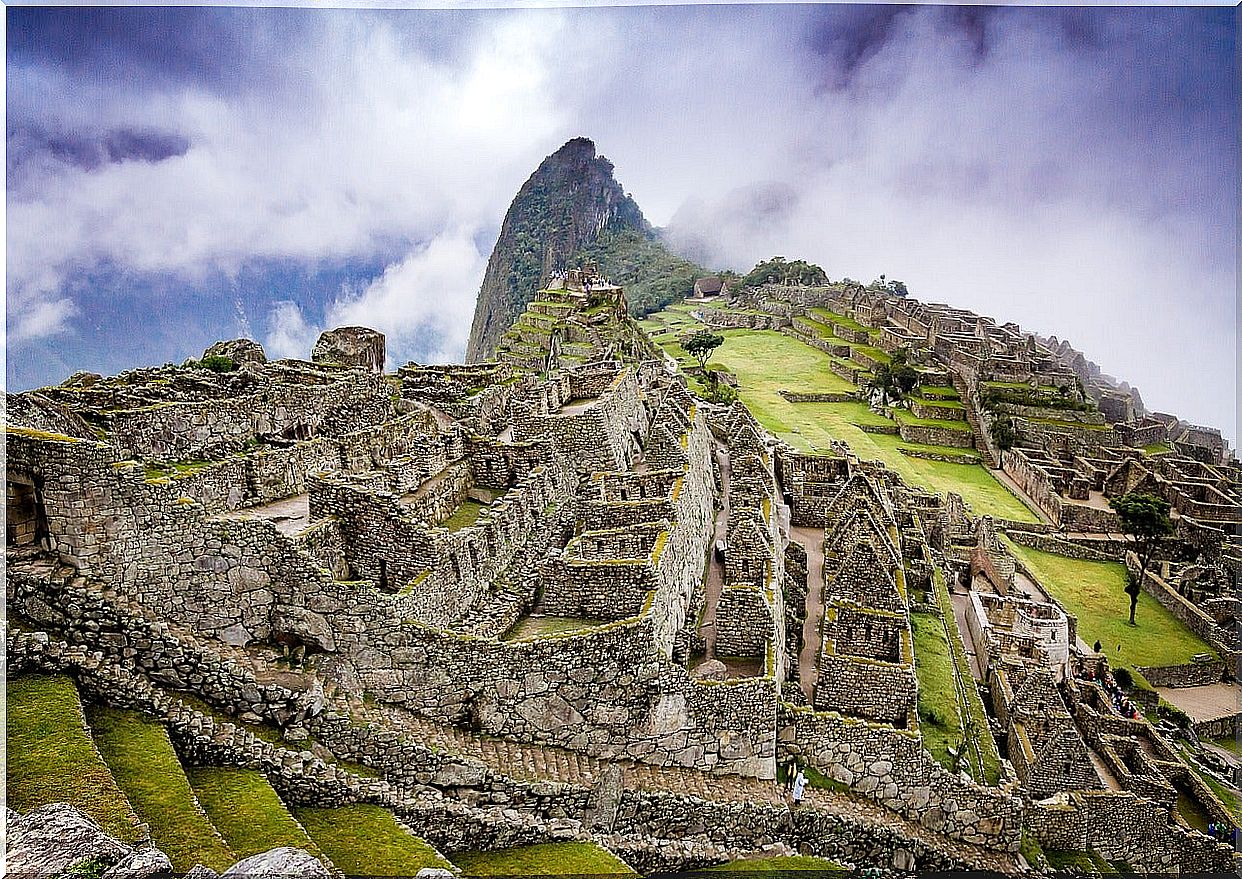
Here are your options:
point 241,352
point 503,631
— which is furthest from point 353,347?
point 503,631

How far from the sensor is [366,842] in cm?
504

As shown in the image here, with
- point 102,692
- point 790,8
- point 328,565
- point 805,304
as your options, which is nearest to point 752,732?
point 328,565

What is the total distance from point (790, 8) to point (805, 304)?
187 feet

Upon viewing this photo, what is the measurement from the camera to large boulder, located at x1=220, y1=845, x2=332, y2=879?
156 inches

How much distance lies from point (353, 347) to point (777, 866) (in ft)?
60.9

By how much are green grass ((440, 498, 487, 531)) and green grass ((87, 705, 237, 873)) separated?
3.80 m

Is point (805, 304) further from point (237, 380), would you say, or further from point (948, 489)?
point (237, 380)

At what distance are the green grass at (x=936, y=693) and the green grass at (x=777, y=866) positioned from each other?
9.71 feet

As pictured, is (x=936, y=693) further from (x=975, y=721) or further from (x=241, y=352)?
(x=241, y=352)

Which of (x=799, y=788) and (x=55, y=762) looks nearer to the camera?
(x=55, y=762)

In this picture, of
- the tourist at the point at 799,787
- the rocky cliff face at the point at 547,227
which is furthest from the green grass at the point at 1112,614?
the rocky cliff face at the point at 547,227

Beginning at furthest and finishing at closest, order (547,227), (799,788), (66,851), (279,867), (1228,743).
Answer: (547,227) < (1228,743) < (799,788) < (279,867) < (66,851)

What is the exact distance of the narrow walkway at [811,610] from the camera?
1037 centimetres

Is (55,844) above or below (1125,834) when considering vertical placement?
above
